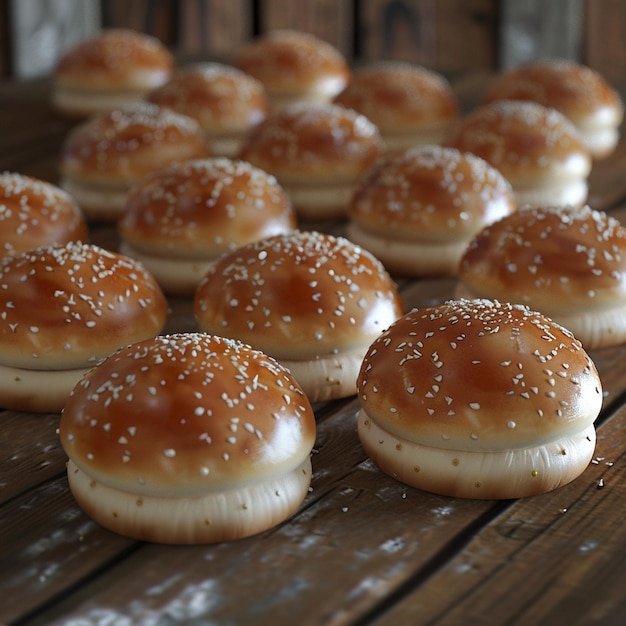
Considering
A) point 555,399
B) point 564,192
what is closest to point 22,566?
point 555,399

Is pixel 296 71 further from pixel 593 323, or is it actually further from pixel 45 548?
pixel 45 548

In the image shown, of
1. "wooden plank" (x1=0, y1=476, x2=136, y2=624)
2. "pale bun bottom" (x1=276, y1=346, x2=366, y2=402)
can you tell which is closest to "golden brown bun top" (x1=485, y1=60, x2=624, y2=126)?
"pale bun bottom" (x1=276, y1=346, x2=366, y2=402)

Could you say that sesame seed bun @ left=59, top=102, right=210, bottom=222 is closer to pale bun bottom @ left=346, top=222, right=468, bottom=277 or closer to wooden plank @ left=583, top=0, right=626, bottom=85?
pale bun bottom @ left=346, top=222, right=468, bottom=277

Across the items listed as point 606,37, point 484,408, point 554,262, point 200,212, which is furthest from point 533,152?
point 606,37

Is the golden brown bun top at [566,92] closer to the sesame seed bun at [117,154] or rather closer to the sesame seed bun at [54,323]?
the sesame seed bun at [117,154]

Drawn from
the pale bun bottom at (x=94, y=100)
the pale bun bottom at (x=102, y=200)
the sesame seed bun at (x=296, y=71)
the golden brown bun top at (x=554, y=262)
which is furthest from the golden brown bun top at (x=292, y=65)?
the golden brown bun top at (x=554, y=262)

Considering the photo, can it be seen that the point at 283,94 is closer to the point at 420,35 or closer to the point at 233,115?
the point at 233,115
